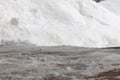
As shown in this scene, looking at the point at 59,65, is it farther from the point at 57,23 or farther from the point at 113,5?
the point at 113,5

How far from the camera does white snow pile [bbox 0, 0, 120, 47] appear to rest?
11.8m

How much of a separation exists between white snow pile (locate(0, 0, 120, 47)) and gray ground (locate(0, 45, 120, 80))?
84.8 inches

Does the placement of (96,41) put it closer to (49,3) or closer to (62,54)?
(49,3)

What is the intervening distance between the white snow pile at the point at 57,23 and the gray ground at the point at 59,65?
2.15 metres

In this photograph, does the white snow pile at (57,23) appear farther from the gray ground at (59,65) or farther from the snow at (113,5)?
the snow at (113,5)

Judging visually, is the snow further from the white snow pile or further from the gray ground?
the gray ground

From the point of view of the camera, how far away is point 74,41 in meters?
11.9

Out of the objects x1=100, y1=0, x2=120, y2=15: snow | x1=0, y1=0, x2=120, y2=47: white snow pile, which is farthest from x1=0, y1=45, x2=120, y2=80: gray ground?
x1=100, y1=0, x2=120, y2=15: snow

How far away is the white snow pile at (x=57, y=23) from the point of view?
11.8m

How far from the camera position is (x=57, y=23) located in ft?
41.9

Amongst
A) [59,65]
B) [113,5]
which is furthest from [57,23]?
[113,5]

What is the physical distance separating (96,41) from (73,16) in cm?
143

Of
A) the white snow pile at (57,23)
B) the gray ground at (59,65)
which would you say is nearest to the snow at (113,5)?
the white snow pile at (57,23)

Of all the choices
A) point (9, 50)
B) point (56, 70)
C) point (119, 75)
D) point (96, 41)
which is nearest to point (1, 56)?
point (9, 50)
